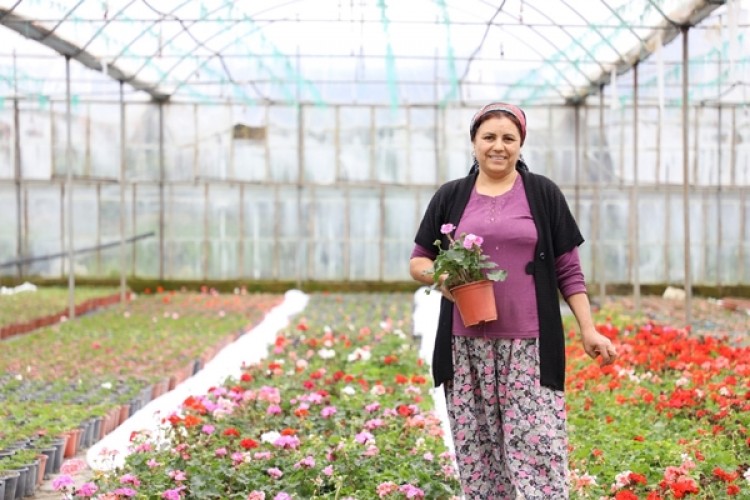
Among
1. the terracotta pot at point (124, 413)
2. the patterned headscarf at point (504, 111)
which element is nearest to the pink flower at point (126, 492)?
the patterned headscarf at point (504, 111)

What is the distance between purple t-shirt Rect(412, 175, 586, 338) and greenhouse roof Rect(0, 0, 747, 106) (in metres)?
6.29

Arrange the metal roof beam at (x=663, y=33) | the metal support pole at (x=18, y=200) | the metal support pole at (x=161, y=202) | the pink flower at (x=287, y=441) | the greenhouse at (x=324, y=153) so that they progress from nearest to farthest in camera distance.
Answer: the pink flower at (x=287, y=441)
the metal roof beam at (x=663, y=33)
the greenhouse at (x=324, y=153)
the metal support pole at (x=18, y=200)
the metal support pole at (x=161, y=202)

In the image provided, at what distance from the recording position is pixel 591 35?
11.7 metres

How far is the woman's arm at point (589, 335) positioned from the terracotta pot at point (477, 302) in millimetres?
319

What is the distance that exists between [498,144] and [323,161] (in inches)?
513

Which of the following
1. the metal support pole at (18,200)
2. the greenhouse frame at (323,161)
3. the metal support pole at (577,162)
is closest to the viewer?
the greenhouse frame at (323,161)

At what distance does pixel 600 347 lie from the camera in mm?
2953

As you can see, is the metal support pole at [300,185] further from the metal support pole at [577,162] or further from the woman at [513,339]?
the woman at [513,339]

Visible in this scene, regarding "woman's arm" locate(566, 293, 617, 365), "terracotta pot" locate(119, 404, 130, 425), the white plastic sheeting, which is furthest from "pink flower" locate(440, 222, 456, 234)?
"terracotta pot" locate(119, 404, 130, 425)

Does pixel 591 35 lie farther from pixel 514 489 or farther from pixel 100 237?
pixel 514 489

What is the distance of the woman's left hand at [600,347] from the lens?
2.94 m

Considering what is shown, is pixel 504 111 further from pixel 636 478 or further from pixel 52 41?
pixel 52 41

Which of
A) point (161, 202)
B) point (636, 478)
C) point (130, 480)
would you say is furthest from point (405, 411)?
point (161, 202)

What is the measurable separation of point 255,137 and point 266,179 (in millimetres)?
694
